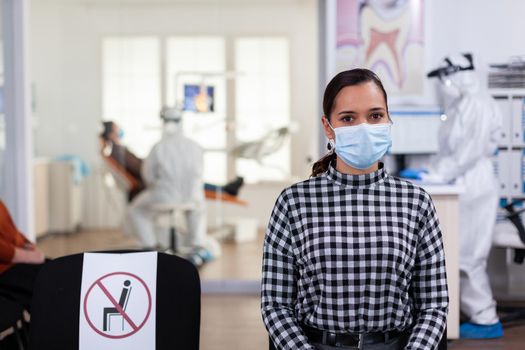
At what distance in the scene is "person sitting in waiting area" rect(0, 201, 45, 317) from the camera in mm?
3398

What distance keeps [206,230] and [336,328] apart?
420 centimetres

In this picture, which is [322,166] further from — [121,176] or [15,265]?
[121,176]

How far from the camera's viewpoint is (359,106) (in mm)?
1836

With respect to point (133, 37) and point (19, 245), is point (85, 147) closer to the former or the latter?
point (133, 37)

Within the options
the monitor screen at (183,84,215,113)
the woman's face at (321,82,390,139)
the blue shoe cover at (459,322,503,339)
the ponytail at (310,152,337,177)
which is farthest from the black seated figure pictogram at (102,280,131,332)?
the monitor screen at (183,84,215,113)

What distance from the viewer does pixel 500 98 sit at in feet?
16.7

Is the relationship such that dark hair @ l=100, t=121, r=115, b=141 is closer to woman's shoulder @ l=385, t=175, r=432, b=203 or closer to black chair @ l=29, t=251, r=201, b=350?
black chair @ l=29, t=251, r=201, b=350

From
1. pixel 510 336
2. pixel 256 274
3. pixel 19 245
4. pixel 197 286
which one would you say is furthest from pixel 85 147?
pixel 197 286

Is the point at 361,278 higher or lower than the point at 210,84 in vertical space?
lower

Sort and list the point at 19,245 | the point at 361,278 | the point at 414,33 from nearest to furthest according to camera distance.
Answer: the point at 361,278 → the point at 19,245 → the point at 414,33

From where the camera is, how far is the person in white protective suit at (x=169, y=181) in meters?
5.82

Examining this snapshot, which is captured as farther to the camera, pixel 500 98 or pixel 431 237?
pixel 500 98

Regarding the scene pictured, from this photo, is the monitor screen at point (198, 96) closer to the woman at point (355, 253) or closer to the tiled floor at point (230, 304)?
the tiled floor at point (230, 304)

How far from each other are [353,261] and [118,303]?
2.09 ft
